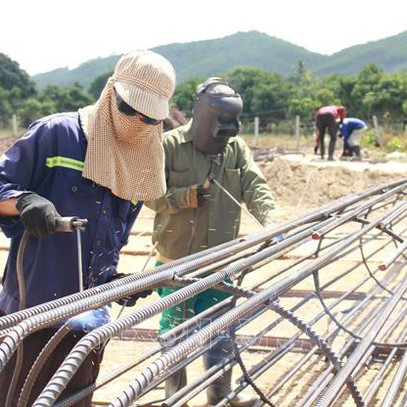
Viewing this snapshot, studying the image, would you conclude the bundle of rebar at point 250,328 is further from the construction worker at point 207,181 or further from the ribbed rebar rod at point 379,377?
the construction worker at point 207,181

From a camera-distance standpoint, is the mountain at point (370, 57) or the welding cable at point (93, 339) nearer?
the welding cable at point (93, 339)

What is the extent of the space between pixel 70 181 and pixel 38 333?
0.50 m

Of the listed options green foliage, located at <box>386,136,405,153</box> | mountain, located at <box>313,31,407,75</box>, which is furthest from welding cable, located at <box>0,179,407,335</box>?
mountain, located at <box>313,31,407,75</box>

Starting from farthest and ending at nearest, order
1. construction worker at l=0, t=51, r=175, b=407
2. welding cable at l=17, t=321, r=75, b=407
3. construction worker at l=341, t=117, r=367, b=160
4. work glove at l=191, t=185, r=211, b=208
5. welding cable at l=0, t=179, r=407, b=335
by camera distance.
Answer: construction worker at l=341, t=117, r=367, b=160 < work glove at l=191, t=185, r=211, b=208 < construction worker at l=0, t=51, r=175, b=407 < welding cable at l=17, t=321, r=75, b=407 < welding cable at l=0, t=179, r=407, b=335

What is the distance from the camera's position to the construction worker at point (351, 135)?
690 inches

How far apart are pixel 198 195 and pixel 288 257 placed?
3.83 metres

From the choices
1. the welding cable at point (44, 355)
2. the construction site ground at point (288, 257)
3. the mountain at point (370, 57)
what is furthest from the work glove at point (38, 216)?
the mountain at point (370, 57)

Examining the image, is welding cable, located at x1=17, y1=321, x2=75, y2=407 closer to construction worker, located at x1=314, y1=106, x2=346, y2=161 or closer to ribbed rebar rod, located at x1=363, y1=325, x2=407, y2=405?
ribbed rebar rod, located at x1=363, y1=325, x2=407, y2=405

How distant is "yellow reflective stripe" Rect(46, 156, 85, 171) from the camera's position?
2.23m

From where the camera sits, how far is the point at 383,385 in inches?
143

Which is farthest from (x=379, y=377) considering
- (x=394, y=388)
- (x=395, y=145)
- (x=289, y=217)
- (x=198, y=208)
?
(x=395, y=145)

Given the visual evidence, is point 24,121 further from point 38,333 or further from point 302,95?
point 38,333

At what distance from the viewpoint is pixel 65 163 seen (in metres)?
2.25

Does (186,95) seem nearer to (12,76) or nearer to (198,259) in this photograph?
(12,76)
